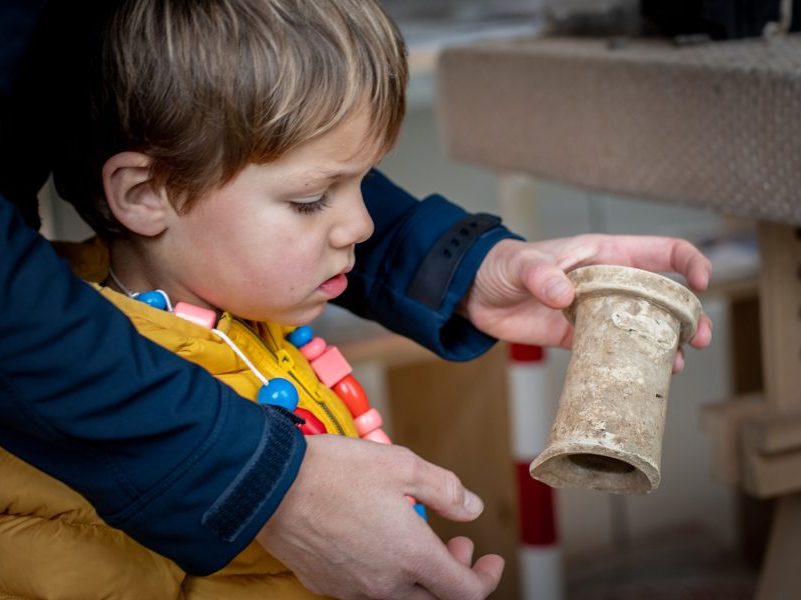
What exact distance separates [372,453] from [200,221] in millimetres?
214

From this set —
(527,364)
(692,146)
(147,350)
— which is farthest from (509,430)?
(147,350)

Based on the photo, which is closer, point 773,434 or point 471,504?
point 471,504

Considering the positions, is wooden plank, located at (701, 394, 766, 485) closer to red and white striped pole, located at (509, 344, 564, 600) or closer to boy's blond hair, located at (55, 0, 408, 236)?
red and white striped pole, located at (509, 344, 564, 600)

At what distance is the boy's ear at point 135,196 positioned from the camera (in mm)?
806

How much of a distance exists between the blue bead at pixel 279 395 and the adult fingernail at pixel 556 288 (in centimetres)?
20

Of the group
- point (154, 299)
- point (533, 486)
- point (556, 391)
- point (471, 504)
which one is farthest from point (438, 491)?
point (556, 391)

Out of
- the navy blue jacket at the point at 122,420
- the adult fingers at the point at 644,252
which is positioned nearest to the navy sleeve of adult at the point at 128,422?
the navy blue jacket at the point at 122,420

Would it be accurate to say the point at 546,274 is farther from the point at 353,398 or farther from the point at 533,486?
the point at 533,486

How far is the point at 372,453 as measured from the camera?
714 mm

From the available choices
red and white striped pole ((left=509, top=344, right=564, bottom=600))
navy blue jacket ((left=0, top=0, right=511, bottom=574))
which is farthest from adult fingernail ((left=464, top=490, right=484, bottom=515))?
red and white striped pole ((left=509, top=344, right=564, bottom=600))

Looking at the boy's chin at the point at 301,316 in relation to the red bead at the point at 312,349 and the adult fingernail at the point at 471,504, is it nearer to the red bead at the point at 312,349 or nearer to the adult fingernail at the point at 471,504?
the red bead at the point at 312,349

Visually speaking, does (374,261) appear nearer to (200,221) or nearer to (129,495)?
(200,221)

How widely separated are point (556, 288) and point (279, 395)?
21cm

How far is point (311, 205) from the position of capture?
80 cm
